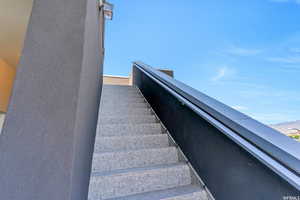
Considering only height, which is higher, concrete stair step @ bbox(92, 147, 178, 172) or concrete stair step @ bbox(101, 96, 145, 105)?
concrete stair step @ bbox(101, 96, 145, 105)

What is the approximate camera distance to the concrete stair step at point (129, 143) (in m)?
1.50

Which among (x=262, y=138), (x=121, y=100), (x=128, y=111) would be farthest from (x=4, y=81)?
(x=262, y=138)

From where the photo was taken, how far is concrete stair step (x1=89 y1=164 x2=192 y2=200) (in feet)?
3.58

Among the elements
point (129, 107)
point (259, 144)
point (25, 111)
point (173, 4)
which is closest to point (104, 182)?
point (25, 111)

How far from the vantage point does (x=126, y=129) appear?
179 cm

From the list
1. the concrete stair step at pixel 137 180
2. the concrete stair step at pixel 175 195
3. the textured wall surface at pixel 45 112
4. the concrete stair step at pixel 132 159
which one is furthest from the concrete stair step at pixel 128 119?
the textured wall surface at pixel 45 112

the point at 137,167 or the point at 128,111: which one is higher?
the point at 128,111

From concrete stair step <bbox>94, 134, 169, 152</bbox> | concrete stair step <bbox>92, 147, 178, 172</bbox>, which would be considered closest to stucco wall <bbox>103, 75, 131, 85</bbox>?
concrete stair step <bbox>94, 134, 169, 152</bbox>

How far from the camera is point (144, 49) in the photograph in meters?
5.27

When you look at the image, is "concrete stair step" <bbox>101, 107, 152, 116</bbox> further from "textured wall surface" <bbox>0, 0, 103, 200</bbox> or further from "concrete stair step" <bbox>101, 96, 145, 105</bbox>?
"textured wall surface" <bbox>0, 0, 103, 200</bbox>

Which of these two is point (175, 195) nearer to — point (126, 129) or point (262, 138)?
point (262, 138)

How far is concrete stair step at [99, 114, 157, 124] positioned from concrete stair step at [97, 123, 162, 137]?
0.56 ft

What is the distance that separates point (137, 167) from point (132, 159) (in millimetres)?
94

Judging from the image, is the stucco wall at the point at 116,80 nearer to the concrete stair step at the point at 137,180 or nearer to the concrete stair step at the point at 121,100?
the concrete stair step at the point at 121,100
